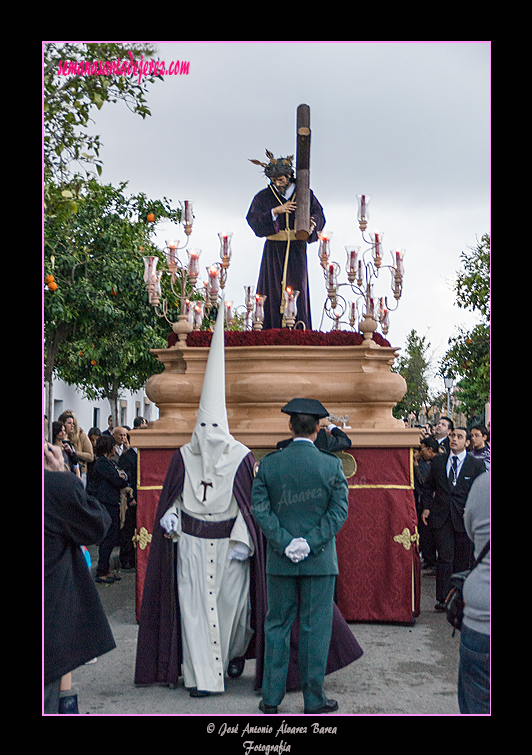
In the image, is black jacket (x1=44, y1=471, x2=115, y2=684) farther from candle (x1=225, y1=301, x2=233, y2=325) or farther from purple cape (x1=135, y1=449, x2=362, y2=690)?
candle (x1=225, y1=301, x2=233, y2=325)

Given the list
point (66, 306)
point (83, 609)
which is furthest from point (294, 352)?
point (66, 306)

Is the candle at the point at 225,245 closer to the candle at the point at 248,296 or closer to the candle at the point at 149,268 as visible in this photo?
the candle at the point at 149,268

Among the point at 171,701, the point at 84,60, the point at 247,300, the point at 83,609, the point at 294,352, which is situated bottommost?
the point at 171,701

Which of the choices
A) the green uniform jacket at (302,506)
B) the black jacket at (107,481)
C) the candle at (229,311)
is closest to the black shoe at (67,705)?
the green uniform jacket at (302,506)

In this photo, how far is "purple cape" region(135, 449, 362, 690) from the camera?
611 cm

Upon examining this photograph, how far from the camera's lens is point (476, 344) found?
15516 mm

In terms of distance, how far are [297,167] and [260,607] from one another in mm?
5381

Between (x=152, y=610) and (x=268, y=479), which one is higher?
(x=268, y=479)

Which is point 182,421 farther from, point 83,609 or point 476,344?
point 476,344

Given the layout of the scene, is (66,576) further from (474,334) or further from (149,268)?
(474,334)

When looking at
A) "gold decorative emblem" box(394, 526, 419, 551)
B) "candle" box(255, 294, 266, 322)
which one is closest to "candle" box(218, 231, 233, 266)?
"candle" box(255, 294, 266, 322)

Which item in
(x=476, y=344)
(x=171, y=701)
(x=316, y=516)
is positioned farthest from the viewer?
(x=476, y=344)

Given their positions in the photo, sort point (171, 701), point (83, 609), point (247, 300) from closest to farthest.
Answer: point (83, 609) < point (171, 701) < point (247, 300)

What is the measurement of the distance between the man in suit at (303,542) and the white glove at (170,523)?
968mm
